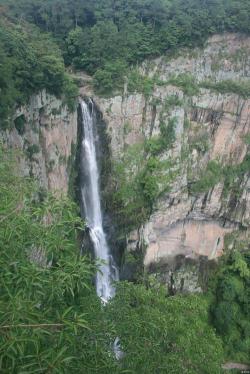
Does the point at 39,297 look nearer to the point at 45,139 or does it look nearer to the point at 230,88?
the point at 45,139

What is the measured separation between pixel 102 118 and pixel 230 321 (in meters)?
11.4

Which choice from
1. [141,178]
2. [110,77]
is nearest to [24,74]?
[110,77]

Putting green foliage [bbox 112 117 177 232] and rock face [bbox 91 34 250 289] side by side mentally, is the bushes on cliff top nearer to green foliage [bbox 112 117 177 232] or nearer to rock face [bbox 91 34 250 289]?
rock face [bbox 91 34 250 289]

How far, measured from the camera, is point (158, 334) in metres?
5.11

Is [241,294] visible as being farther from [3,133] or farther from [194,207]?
[3,133]

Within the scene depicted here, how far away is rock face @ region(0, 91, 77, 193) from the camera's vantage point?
44.1 ft

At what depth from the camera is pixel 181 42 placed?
2011cm

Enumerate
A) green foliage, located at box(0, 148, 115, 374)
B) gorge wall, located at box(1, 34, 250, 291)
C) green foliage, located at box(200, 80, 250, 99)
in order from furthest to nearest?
1. green foliage, located at box(200, 80, 250, 99)
2. gorge wall, located at box(1, 34, 250, 291)
3. green foliage, located at box(0, 148, 115, 374)

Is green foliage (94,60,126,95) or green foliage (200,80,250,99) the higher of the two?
green foliage (94,60,126,95)

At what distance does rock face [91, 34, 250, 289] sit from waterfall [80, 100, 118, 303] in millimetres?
860

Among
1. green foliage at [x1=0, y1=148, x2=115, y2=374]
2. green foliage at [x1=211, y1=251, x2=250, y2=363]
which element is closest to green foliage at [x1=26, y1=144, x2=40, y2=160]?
green foliage at [x1=0, y1=148, x2=115, y2=374]

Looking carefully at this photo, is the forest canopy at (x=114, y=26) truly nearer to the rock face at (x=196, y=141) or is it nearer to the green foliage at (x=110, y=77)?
the green foliage at (x=110, y=77)

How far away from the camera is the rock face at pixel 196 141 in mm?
18344

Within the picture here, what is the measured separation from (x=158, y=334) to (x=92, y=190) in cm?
1261
